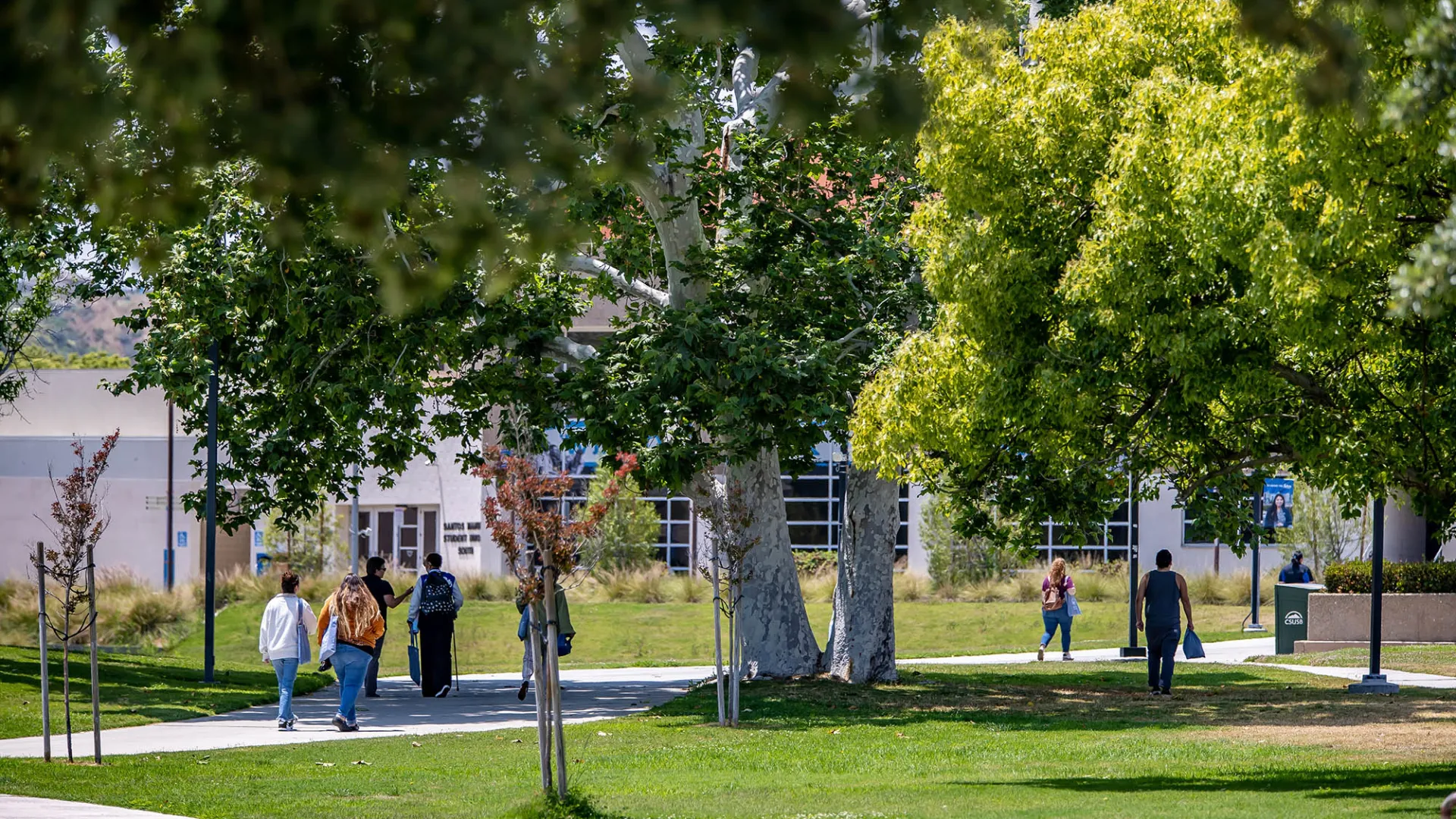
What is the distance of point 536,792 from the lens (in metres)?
11.0

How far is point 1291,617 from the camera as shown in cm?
2712

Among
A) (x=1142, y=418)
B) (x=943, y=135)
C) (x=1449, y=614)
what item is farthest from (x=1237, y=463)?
(x=1449, y=614)

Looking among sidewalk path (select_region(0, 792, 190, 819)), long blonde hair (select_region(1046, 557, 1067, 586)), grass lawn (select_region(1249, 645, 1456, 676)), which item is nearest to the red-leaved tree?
sidewalk path (select_region(0, 792, 190, 819))

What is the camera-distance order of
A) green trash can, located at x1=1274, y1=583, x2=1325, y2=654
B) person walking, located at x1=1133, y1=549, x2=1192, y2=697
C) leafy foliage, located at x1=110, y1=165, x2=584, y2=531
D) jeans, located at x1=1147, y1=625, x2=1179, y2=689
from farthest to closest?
green trash can, located at x1=1274, y1=583, x2=1325, y2=654 → jeans, located at x1=1147, y1=625, x2=1179, y2=689 → person walking, located at x1=1133, y1=549, x2=1192, y2=697 → leafy foliage, located at x1=110, y1=165, x2=584, y2=531

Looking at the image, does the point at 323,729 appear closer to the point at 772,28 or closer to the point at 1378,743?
the point at 1378,743

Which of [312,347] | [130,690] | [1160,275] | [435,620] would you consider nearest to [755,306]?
[312,347]

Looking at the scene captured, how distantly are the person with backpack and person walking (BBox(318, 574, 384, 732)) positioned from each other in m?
3.00

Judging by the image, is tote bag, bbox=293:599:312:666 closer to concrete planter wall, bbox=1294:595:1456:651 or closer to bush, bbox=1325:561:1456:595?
concrete planter wall, bbox=1294:595:1456:651

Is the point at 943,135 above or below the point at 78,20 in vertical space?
above

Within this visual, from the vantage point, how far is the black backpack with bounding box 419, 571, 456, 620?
1952 centimetres

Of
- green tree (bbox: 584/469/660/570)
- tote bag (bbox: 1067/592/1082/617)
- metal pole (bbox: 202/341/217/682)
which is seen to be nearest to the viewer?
metal pole (bbox: 202/341/217/682)

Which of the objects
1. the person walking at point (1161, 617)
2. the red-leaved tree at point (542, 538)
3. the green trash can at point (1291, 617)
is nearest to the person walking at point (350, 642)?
the red-leaved tree at point (542, 538)

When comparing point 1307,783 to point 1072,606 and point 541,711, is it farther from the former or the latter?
point 1072,606

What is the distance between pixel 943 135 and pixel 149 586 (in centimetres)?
2878
